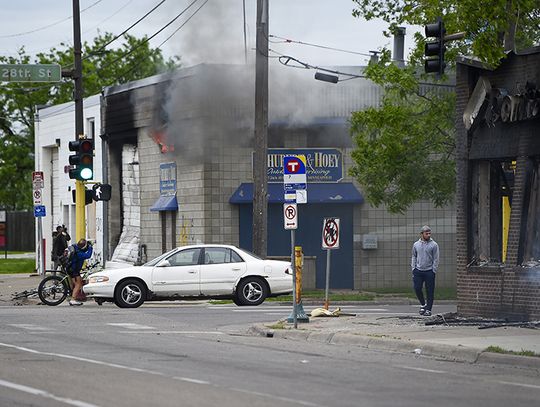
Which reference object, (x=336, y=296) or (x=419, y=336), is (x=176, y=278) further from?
(x=419, y=336)

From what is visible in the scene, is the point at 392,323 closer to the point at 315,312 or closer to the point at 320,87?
the point at 315,312

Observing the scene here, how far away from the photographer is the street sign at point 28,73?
30516mm

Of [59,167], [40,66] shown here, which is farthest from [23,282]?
[40,66]

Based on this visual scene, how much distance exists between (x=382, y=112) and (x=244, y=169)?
263 inches

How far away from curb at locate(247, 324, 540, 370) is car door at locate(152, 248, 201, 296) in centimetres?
623

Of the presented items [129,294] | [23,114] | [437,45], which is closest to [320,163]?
[129,294]

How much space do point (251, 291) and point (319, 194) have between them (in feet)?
25.4

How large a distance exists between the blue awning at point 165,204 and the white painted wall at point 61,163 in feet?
16.2

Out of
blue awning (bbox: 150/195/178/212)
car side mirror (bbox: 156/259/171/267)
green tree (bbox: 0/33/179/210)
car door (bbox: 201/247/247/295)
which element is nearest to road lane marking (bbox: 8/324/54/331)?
car side mirror (bbox: 156/259/171/267)

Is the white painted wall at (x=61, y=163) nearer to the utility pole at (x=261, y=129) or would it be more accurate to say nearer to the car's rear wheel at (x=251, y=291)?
the utility pole at (x=261, y=129)

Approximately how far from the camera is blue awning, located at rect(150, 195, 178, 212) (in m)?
37.0

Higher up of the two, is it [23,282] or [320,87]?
[320,87]

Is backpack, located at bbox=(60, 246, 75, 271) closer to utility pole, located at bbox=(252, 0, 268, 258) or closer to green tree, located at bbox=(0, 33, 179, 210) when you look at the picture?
utility pole, located at bbox=(252, 0, 268, 258)

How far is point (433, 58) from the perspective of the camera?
2283 centimetres
